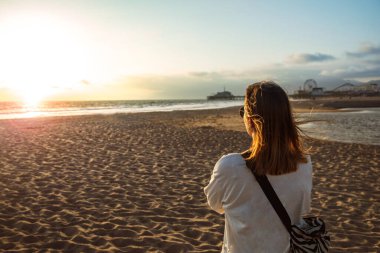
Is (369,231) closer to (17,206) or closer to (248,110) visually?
(248,110)

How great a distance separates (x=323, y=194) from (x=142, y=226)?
3.87 meters

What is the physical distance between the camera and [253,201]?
1.80m

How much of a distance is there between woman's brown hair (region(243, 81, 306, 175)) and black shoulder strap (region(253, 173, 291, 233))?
0.05 meters

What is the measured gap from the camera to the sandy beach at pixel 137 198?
16.0 ft

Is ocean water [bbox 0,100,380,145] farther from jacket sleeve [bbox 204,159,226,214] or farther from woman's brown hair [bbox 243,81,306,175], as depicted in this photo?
jacket sleeve [bbox 204,159,226,214]

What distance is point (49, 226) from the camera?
17.5 ft

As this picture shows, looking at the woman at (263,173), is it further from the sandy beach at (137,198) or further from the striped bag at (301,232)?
the sandy beach at (137,198)

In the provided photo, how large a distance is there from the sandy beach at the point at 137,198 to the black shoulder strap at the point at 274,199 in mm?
535

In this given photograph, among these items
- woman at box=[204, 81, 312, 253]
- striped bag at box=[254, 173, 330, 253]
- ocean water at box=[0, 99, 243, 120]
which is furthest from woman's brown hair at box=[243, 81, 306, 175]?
ocean water at box=[0, 99, 243, 120]

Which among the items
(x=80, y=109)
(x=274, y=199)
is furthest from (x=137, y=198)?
(x=80, y=109)

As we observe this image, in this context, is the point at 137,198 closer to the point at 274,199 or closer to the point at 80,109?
the point at 274,199

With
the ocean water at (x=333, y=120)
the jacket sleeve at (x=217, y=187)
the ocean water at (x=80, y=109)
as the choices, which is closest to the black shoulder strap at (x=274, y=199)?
the jacket sleeve at (x=217, y=187)

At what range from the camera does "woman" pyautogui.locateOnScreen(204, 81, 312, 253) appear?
1747 mm

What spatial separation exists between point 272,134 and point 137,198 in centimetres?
540
